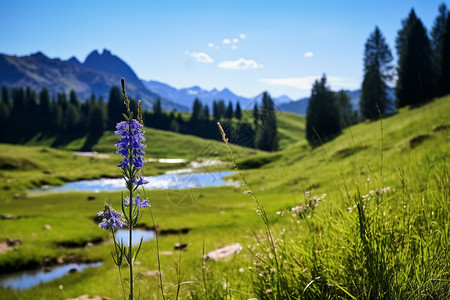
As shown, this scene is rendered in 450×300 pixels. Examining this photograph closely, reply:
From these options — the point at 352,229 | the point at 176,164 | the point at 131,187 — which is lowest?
the point at 176,164

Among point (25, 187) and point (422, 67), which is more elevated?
point (422, 67)

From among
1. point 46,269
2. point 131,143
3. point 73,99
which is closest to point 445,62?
point 46,269

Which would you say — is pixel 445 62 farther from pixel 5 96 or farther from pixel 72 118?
pixel 5 96

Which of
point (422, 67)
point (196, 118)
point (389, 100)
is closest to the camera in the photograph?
point (422, 67)

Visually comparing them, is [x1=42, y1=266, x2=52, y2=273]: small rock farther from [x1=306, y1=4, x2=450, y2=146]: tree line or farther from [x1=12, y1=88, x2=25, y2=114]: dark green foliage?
[x1=12, y1=88, x2=25, y2=114]: dark green foliage

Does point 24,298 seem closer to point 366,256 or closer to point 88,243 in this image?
point 88,243

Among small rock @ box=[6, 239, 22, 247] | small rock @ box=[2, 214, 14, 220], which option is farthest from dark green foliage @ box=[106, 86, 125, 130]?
small rock @ box=[6, 239, 22, 247]

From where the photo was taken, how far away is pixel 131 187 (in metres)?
2.04

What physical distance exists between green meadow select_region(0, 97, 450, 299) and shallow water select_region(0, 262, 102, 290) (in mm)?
951

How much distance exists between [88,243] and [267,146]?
396 feet

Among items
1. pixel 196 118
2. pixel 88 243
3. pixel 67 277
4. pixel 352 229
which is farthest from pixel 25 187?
pixel 196 118

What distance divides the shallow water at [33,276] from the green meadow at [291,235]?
951mm

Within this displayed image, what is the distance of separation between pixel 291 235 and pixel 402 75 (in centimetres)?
7491

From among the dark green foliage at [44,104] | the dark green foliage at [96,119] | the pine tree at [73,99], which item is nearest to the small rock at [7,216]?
the dark green foliage at [96,119]
